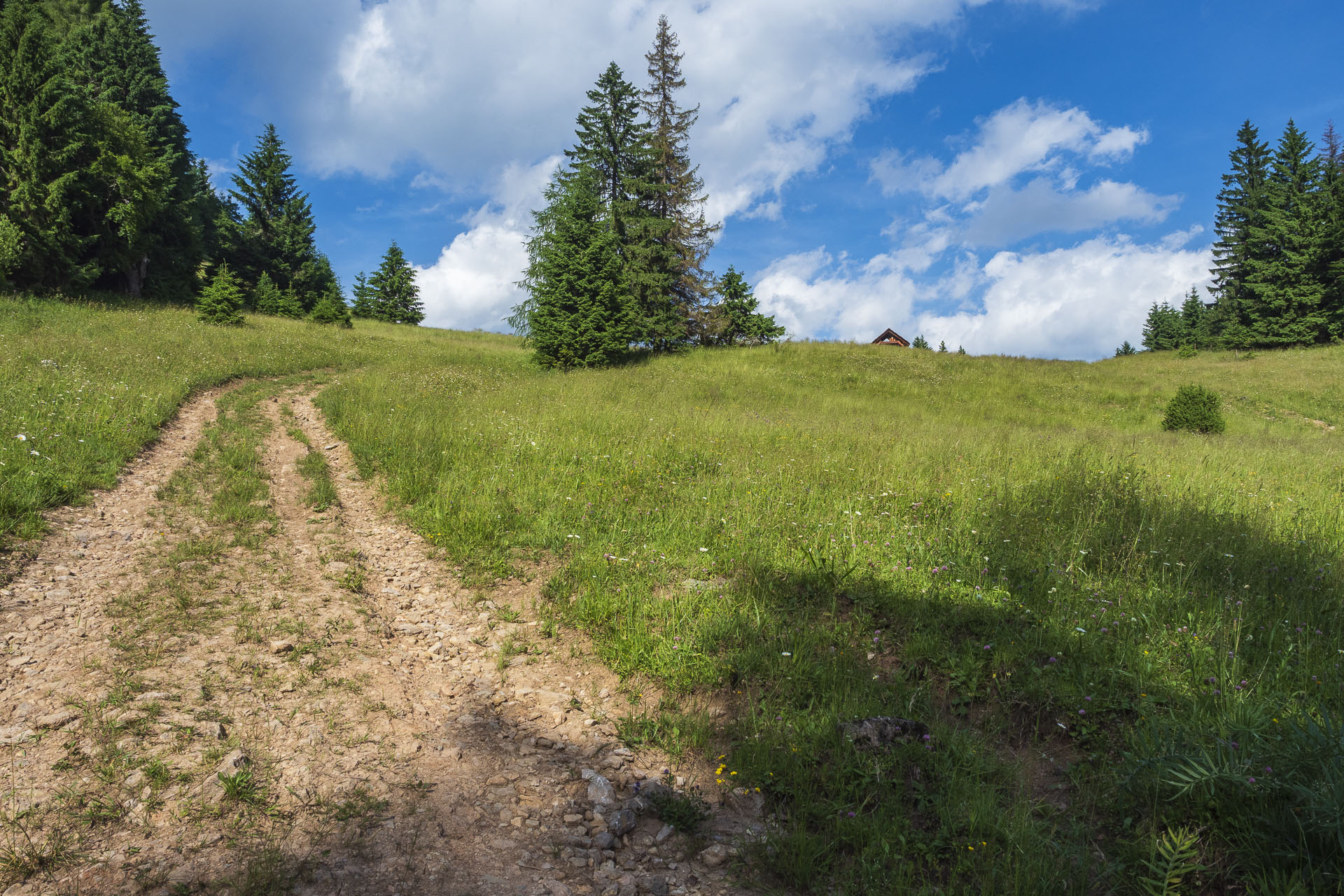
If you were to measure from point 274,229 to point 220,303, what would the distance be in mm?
27648

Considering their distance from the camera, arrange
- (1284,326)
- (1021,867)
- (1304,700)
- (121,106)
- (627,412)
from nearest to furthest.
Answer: (1021,867) → (1304,700) → (627,412) → (121,106) → (1284,326)

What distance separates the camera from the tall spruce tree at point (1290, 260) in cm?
4266

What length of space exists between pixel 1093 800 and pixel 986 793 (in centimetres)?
55

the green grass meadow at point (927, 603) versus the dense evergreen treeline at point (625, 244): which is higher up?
the dense evergreen treeline at point (625, 244)

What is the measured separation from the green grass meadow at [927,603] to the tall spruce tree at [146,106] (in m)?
26.5

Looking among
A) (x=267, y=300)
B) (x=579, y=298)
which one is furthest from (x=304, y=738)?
(x=267, y=300)

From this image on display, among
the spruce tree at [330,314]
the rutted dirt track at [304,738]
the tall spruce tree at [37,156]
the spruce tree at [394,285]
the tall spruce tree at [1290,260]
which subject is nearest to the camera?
the rutted dirt track at [304,738]

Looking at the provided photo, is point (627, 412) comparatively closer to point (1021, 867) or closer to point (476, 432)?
point (476, 432)

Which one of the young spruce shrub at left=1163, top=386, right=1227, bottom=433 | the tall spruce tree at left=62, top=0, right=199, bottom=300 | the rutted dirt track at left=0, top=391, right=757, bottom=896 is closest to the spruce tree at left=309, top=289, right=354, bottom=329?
the tall spruce tree at left=62, top=0, right=199, bottom=300

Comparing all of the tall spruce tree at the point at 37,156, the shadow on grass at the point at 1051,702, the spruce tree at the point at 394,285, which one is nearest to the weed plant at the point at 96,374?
the tall spruce tree at the point at 37,156

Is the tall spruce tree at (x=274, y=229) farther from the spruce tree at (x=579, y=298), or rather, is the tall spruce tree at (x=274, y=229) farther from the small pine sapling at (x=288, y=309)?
the spruce tree at (x=579, y=298)

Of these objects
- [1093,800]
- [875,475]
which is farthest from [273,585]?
[875,475]

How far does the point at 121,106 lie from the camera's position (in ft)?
112

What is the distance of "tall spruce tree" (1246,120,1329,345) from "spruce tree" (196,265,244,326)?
68.4 meters
